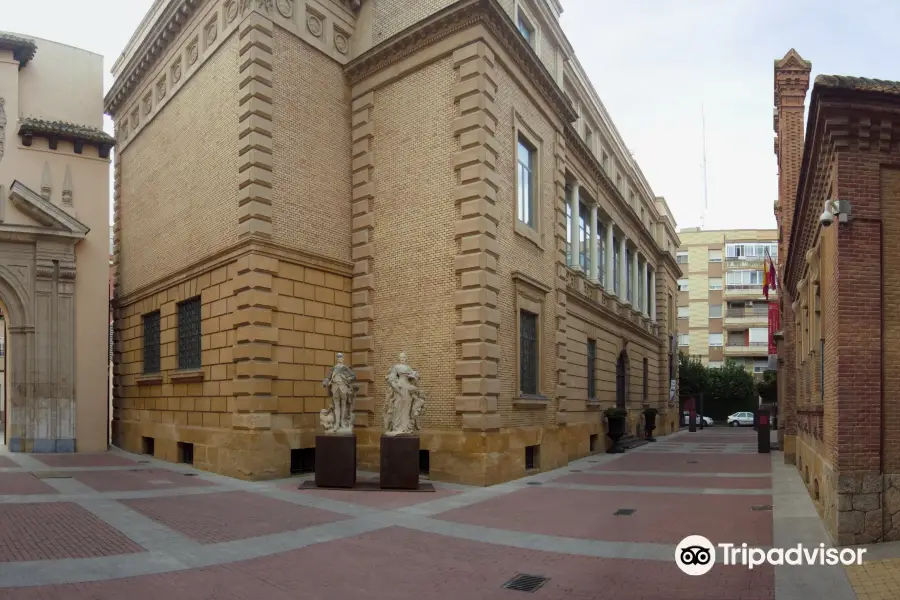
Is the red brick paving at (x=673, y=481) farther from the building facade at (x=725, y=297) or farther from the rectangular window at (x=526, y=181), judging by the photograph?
the building facade at (x=725, y=297)

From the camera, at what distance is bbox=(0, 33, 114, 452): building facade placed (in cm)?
2195

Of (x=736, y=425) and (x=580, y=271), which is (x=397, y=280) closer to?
(x=580, y=271)

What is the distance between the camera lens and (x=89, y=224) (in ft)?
77.3

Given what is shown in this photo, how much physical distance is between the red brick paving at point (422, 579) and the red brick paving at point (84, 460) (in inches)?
482

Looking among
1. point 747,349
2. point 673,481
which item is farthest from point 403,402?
point 747,349

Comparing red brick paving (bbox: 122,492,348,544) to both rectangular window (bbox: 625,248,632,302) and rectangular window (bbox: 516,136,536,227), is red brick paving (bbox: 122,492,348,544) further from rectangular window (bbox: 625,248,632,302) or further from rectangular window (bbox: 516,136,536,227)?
rectangular window (bbox: 625,248,632,302)

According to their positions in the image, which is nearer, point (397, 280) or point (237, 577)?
point (237, 577)

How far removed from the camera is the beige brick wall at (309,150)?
16844 millimetres

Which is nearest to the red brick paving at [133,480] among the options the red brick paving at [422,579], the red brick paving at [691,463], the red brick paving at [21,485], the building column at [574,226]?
the red brick paving at [21,485]

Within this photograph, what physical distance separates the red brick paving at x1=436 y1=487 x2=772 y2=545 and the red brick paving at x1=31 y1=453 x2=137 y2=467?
442 inches

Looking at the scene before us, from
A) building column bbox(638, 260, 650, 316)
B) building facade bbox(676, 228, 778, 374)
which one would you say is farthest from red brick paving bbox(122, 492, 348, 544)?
building facade bbox(676, 228, 778, 374)

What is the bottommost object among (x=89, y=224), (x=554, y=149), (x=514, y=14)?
(x=89, y=224)

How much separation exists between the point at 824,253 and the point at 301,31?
13003 millimetres

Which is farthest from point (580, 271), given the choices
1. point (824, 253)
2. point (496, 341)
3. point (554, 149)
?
point (824, 253)
